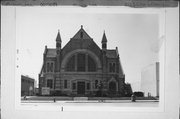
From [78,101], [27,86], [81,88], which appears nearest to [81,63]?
[81,88]

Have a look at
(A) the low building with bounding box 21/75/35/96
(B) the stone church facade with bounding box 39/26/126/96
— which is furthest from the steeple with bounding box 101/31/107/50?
(A) the low building with bounding box 21/75/35/96

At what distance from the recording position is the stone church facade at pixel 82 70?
3.85 meters

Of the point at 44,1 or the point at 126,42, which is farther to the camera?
the point at 126,42

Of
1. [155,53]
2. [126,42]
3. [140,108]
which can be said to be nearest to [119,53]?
[126,42]

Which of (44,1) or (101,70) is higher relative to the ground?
(44,1)

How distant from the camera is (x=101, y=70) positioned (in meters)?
3.85

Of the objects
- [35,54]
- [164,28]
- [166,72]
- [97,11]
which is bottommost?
[166,72]

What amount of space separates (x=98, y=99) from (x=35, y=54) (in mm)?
1046

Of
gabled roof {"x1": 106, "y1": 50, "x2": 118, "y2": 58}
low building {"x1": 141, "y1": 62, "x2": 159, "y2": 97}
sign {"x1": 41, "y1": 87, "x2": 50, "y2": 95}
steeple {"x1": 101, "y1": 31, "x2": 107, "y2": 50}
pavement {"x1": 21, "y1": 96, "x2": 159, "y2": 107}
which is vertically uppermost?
steeple {"x1": 101, "y1": 31, "x2": 107, "y2": 50}

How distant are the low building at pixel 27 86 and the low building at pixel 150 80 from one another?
1.46 meters

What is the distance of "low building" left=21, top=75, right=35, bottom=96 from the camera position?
3801 millimetres

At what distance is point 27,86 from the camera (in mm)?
3812

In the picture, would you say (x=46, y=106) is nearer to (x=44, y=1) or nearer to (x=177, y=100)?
(x=44, y=1)

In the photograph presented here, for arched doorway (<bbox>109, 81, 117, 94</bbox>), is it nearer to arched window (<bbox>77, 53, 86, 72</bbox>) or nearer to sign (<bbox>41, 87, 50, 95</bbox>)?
arched window (<bbox>77, 53, 86, 72</bbox>)
